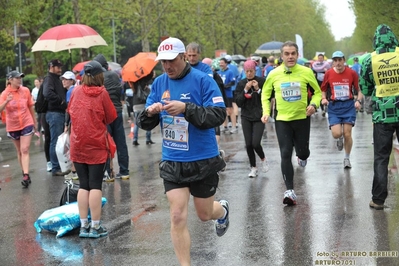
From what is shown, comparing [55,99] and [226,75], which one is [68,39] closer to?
[55,99]

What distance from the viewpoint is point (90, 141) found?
8.02 metres

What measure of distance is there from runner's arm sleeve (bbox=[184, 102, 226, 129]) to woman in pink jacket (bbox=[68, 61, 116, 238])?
2.39m

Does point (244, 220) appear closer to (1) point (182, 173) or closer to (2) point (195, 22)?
(1) point (182, 173)

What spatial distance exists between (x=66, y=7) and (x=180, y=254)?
1847 inches

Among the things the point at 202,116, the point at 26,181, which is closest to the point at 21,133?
the point at 26,181

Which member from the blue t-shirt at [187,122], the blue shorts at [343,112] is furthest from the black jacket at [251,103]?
the blue t-shirt at [187,122]


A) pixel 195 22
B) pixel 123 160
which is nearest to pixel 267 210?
pixel 123 160

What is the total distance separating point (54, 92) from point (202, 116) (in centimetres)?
719

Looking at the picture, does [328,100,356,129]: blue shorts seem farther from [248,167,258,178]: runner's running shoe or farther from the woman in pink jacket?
the woman in pink jacket

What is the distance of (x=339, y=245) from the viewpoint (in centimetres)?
700

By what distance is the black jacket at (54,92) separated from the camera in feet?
41.2

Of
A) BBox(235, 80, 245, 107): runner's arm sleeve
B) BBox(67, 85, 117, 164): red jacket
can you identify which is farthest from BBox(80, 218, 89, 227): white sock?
BBox(235, 80, 245, 107): runner's arm sleeve

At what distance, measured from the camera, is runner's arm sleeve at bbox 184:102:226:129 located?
5828 mm

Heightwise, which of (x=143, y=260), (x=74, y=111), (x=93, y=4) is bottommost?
(x=143, y=260)
